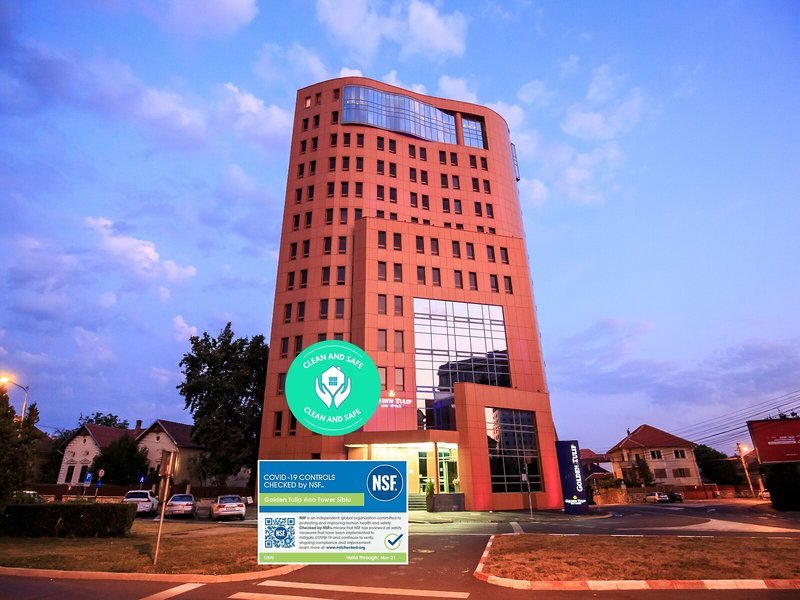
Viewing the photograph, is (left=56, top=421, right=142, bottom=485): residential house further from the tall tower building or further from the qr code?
the qr code

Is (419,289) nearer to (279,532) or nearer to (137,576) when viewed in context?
(137,576)

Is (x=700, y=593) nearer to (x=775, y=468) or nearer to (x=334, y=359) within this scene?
(x=334, y=359)

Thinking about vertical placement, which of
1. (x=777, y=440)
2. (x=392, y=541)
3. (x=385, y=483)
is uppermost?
(x=777, y=440)

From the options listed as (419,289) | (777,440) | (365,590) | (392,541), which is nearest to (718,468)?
(777,440)

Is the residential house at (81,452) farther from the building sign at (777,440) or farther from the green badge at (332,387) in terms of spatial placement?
the building sign at (777,440)

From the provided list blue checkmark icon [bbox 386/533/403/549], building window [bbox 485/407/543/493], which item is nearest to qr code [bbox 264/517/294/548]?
blue checkmark icon [bbox 386/533/403/549]

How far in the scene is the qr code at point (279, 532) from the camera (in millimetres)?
5328

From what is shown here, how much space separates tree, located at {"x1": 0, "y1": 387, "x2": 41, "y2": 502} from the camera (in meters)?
16.4

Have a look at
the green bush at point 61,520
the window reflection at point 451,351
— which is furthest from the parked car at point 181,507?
the window reflection at point 451,351

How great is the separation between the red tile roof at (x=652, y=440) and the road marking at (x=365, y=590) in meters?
80.8

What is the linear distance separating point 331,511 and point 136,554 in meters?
11.6

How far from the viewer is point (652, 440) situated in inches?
3066

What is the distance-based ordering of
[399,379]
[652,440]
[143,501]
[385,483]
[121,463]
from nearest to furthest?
[385,483]
[143,501]
[399,379]
[121,463]
[652,440]

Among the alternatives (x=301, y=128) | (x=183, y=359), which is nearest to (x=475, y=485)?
(x=183, y=359)
